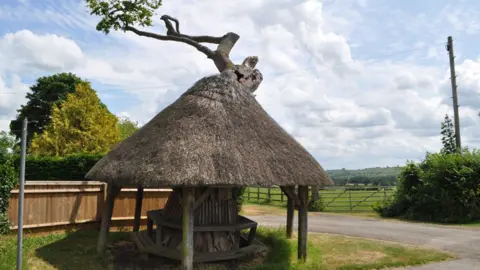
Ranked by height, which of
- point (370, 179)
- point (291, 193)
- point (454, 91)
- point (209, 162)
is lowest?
point (370, 179)

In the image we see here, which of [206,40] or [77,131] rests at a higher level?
[206,40]

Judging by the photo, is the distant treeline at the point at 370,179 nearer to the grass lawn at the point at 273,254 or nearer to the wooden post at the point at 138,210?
the grass lawn at the point at 273,254

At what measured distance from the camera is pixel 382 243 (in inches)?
604

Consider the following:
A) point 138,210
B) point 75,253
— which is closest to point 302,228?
point 138,210

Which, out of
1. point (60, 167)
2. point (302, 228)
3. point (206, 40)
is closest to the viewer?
point (302, 228)

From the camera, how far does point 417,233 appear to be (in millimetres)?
18188

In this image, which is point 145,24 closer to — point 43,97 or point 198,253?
point 198,253

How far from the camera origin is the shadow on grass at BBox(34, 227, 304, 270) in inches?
462

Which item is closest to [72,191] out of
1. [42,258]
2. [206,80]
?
[42,258]

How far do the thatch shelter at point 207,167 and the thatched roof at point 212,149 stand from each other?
24mm

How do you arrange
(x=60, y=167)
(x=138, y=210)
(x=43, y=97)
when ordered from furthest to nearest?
(x=43, y=97), (x=60, y=167), (x=138, y=210)

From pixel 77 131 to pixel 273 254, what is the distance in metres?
19.1

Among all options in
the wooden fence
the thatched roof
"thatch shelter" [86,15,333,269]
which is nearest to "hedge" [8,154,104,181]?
the wooden fence

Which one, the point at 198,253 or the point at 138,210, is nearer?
the point at 198,253
